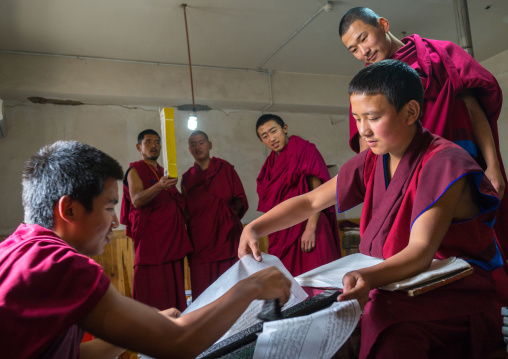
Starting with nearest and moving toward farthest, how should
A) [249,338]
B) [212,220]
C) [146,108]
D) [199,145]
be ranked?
[249,338] → [212,220] → [199,145] → [146,108]

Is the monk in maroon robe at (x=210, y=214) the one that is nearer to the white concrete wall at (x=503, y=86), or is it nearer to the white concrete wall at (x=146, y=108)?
the white concrete wall at (x=146, y=108)

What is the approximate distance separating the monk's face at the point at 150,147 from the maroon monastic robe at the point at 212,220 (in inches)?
16.0

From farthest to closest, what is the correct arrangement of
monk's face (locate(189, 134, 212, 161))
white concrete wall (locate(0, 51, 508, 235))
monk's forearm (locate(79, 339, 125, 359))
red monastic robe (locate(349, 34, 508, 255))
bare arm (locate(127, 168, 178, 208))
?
1. white concrete wall (locate(0, 51, 508, 235))
2. monk's face (locate(189, 134, 212, 161))
3. bare arm (locate(127, 168, 178, 208))
4. red monastic robe (locate(349, 34, 508, 255))
5. monk's forearm (locate(79, 339, 125, 359))

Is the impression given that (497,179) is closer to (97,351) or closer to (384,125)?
(384,125)

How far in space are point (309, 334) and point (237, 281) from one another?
352mm

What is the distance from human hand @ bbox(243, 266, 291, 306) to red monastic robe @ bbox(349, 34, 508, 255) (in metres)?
1.12

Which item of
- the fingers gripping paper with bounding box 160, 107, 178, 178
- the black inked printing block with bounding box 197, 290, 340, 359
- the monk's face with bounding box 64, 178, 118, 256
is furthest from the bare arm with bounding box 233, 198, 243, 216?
the black inked printing block with bounding box 197, 290, 340, 359

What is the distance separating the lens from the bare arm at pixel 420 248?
89cm

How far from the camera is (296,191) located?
10.9 ft

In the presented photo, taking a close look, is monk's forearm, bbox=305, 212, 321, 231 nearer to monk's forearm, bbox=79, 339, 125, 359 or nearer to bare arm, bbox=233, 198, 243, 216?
bare arm, bbox=233, 198, 243, 216

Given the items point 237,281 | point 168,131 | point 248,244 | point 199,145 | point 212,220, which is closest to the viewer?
point 237,281

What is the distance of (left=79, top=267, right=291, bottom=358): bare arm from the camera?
2.64 feet

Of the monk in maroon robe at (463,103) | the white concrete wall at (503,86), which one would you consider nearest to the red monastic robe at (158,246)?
the monk in maroon robe at (463,103)

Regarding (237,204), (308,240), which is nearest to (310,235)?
(308,240)
